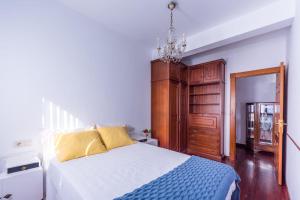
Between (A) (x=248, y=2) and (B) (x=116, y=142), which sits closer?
(A) (x=248, y=2)

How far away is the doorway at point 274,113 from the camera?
101 inches

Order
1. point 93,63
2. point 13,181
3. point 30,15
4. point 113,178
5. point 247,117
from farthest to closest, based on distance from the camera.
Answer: point 247,117, point 93,63, point 30,15, point 13,181, point 113,178

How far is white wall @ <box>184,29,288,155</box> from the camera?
10.3 ft

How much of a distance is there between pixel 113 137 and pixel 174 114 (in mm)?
1642

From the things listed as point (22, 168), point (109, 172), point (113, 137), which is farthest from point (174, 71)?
point (22, 168)

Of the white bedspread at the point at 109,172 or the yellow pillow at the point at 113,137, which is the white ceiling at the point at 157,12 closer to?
the yellow pillow at the point at 113,137

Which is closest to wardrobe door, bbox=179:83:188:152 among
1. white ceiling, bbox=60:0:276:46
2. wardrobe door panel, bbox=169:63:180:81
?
wardrobe door panel, bbox=169:63:180:81

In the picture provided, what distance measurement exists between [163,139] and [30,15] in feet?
10.2

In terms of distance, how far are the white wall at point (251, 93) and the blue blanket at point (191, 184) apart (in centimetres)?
381

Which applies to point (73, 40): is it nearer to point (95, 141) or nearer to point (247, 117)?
point (95, 141)

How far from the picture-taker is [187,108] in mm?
4125

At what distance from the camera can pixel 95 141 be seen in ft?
7.29

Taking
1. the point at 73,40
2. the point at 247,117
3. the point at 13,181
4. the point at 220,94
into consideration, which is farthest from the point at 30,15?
the point at 247,117

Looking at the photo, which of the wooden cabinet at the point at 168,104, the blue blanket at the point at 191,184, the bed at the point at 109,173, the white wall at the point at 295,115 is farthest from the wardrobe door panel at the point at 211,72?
the blue blanket at the point at 191,184
